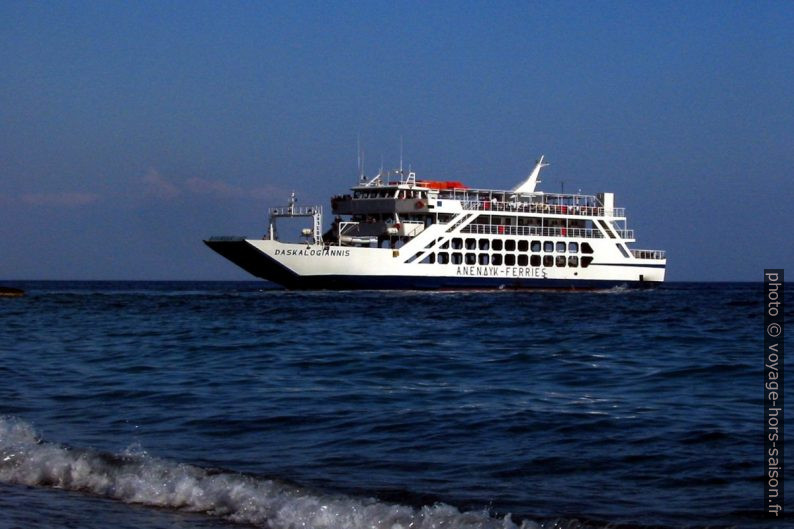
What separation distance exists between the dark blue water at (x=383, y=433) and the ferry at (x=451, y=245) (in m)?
28.7

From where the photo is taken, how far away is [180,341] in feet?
74.5

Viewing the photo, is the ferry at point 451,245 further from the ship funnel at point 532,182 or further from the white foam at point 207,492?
the white foam at point 207,492

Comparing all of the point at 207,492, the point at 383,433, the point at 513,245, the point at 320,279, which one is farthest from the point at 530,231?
the point at 207,492

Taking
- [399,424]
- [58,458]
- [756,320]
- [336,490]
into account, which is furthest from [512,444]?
[756,320]

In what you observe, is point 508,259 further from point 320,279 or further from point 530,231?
point 320,279

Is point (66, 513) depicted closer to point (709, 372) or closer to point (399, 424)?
point (399, 424)

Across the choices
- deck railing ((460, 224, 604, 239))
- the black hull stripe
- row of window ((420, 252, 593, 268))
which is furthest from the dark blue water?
deck railing ((460, 224, 604, 239))

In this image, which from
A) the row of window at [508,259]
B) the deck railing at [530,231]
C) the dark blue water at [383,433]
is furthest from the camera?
the deck railing at [530,231]

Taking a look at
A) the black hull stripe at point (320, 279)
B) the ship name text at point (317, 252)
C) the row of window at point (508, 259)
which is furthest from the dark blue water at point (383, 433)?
the row of window at point (508, 259)

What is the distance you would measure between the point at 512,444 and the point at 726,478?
2244 millimetres

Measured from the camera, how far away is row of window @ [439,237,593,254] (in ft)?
183

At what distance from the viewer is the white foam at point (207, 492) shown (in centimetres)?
764

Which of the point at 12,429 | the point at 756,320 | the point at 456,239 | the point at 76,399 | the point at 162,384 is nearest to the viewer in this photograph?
the point at 12,429

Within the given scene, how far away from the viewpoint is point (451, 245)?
55188mm
